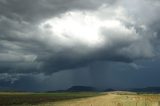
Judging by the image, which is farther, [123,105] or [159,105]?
[123,105]

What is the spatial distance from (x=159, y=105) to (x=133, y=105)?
748 cm

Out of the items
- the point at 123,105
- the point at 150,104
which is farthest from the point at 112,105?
the point at 150,104

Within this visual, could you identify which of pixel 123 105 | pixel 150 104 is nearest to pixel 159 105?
pixel 150 104

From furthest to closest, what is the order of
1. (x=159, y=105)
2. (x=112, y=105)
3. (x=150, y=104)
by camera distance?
(x=112, y=105) → (x=150, y=104) → (x=159, y=105)

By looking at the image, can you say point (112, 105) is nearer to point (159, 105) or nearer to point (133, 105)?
point (133, 105)

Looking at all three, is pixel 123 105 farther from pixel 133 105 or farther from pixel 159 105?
pixel 159 105

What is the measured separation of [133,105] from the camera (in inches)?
2510

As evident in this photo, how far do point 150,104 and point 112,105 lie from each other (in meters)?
9.04

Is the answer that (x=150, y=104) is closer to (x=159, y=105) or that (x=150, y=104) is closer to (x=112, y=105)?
(x=159, y=105)

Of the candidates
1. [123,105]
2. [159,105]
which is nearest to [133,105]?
[123,105]

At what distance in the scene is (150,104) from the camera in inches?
2409

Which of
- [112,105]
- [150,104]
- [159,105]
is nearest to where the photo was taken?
[159,105]

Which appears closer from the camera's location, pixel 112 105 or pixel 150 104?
pixel 150 104

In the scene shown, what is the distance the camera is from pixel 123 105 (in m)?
64.6
